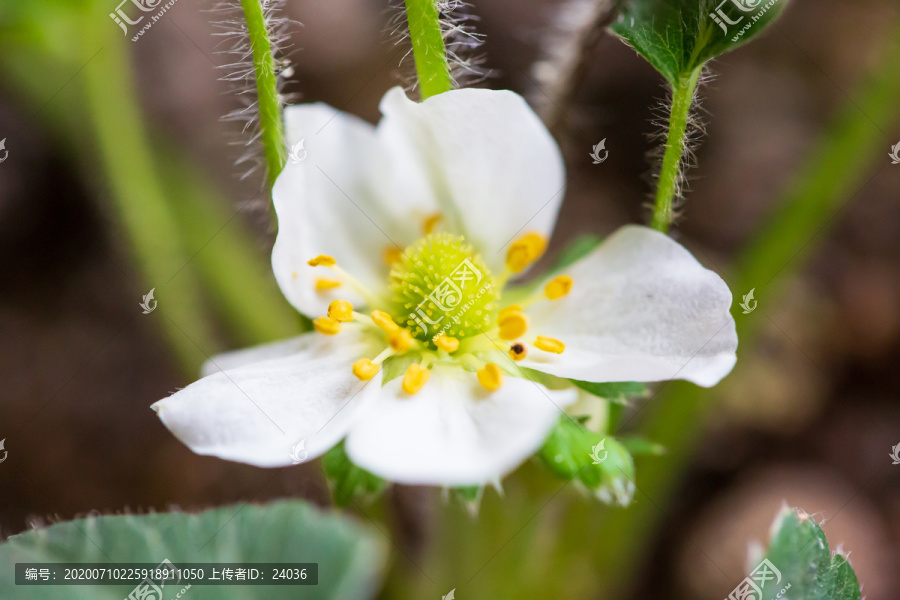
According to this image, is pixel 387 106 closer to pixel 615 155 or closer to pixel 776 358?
pixel 615 155

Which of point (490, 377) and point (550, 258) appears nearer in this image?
point (490, 377)

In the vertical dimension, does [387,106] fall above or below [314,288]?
above

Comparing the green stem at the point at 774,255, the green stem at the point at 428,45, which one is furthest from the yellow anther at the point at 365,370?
the green stem at the point at 774,255

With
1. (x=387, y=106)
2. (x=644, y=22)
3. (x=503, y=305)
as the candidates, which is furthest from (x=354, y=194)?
(x=644, y=22)

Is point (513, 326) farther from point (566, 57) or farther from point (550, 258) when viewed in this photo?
point (550, 258)
